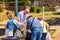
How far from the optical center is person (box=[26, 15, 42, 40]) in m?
9.34

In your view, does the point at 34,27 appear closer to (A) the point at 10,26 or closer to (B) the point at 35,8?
(A) the point at 10,26

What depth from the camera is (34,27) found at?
9383 millimetres

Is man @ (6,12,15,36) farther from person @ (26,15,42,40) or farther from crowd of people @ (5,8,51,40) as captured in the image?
person @ (26,15,42,40)

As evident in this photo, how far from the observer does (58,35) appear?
47.7 ft

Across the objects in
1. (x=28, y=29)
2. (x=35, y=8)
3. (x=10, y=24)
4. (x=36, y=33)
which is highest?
(x=35, y=8)

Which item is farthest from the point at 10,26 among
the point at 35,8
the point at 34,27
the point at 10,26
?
the point at 35,8

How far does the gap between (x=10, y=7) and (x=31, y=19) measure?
27.0 m

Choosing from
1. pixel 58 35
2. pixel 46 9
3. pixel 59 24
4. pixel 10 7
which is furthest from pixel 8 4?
pixel 58 35

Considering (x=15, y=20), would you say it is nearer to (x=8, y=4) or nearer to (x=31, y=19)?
(x=31, y=19)

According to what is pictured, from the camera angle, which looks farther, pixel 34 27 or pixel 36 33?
pixel 36 33

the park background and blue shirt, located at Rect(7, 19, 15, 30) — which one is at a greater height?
the park background

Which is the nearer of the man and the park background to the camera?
the man

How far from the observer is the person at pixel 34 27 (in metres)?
9.34

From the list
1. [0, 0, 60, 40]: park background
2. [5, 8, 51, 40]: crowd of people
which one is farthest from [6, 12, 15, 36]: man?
[0, 0, 60, 40]: park background
